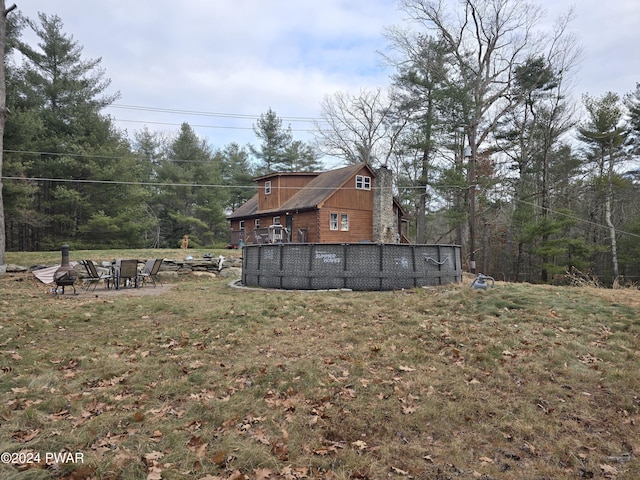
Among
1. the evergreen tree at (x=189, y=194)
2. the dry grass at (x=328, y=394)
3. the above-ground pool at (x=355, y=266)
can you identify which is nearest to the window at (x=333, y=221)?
the above-ground pool at (x=355, y=266)

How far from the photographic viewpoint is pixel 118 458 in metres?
2.55

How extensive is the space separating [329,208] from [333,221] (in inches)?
33.9

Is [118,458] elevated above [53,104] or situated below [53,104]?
below

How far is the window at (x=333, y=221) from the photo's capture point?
22.9 m

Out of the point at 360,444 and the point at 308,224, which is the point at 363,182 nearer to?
the point at 308,224

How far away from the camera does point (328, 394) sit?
360 centimetres

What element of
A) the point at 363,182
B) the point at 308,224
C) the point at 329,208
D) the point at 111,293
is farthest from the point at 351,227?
the point at 111,293

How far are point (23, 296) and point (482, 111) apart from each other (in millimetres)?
23022

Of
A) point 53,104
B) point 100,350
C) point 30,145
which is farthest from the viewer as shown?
point 53,104

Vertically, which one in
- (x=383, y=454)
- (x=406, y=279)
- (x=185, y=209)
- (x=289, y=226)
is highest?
(x=185, y=209)

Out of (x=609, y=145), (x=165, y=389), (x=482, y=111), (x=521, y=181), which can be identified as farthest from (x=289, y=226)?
(x=165, y=389)

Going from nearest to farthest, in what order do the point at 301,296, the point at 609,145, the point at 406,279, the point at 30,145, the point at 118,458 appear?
the point at 118,458 → the point at 301,296 → the point at 406,279 → the point at 30,145 → the point at 609,145

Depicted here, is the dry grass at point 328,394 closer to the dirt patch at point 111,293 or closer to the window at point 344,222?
the dirt patch at point 111,293

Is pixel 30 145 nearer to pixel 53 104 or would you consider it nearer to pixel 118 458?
pixel 53 104
